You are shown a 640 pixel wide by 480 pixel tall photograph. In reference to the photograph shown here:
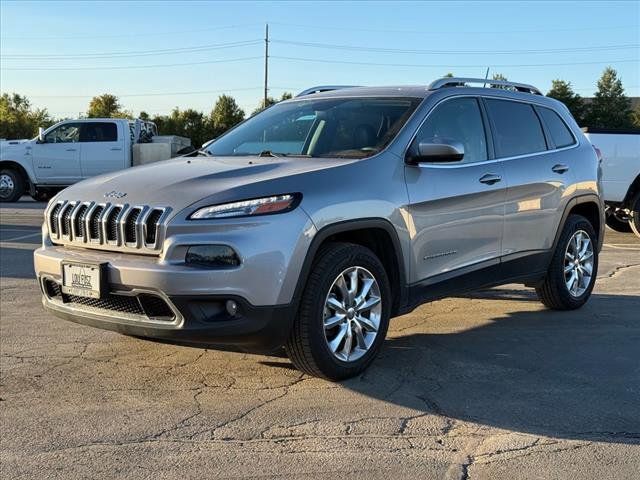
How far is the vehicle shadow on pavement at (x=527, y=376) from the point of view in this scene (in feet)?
12.3

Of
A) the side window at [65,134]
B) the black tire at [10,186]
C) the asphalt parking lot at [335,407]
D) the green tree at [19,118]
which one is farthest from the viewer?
the green tree at [19,118]

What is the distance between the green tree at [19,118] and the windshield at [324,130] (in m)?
59.5

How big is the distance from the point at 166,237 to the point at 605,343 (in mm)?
3348

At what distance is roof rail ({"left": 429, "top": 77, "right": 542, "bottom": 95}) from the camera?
5.24 m

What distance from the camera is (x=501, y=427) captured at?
3.64 metres

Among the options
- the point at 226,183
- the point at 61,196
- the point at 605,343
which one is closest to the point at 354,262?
Result: the point at 226,183

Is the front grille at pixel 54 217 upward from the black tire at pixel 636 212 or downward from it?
upward

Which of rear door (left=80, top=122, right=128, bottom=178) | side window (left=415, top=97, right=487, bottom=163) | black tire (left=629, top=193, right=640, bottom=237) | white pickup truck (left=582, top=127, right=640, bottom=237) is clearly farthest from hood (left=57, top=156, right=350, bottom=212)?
rear door (left=80, top=122, right=128, bottom=178)

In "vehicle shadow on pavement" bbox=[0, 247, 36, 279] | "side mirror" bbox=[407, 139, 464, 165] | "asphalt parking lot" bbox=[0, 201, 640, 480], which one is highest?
"side mirror" bbox=[407, 139, 464, 165]

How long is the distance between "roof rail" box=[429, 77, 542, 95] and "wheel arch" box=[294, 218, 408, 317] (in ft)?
4.33

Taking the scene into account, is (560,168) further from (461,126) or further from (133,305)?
(133,305)

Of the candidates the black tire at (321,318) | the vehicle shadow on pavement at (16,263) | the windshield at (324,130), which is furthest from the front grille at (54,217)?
the vehicle shadow on pavement at (16,263)

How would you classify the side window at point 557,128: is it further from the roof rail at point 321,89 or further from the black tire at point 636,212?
the black tire at point 636,212

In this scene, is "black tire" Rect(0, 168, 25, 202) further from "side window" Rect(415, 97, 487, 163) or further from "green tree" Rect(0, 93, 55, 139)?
"green tree" Rect(0, 93, 55, 139)
